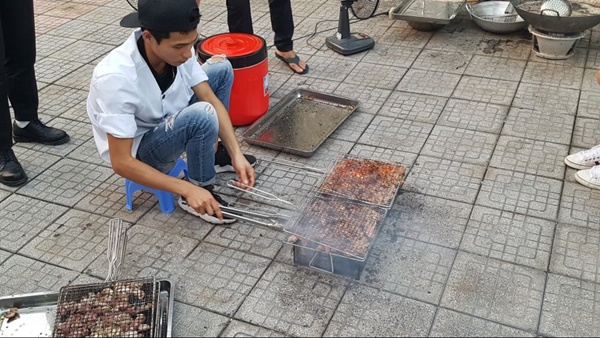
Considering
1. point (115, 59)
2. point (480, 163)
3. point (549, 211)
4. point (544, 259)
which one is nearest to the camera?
point (115, 59)

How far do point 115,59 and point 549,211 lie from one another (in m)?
2.41

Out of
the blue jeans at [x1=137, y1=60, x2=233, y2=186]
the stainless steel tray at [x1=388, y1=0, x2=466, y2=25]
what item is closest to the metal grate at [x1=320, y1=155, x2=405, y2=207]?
the blue jeans at [x1=137, y1=60, x2=233, y2=186]

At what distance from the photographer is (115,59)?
261 centimetres

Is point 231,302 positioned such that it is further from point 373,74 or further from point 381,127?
point 373,74

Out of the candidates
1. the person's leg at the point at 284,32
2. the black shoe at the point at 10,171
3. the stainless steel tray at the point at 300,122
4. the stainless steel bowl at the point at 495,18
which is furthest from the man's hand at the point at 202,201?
the stainless steel bowl at the point at 495,18

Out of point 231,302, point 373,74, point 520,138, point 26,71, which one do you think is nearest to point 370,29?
point 373,74

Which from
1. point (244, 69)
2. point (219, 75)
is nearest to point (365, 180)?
point (219, 75)

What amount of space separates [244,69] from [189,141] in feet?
3.38

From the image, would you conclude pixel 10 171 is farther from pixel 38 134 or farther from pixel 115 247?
pixel 115 247

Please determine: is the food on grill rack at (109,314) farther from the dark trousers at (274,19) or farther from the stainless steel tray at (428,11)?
the stainless steel tray at (428,11)

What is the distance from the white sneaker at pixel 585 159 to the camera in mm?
3418

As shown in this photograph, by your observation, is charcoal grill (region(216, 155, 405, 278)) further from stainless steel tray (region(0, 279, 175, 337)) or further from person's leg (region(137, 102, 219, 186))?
stainless steel tray (region(0, 279, 175, 337))

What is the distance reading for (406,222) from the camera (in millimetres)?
3100

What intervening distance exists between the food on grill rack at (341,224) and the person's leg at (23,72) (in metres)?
2.07
